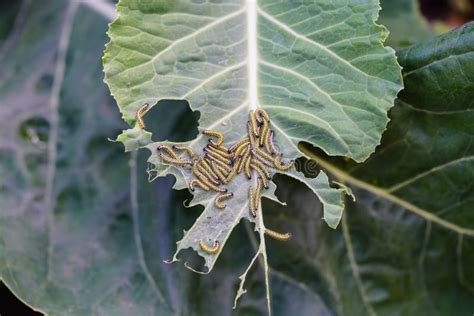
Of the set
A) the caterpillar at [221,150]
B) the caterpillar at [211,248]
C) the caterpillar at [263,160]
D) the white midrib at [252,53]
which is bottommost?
the caterpillar at [211,248]

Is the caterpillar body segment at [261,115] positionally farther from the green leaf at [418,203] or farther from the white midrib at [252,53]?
the green leaf at [418,203]

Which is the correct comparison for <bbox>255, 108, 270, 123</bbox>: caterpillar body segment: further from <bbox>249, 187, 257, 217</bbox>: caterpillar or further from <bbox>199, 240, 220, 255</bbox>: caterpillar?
<bbox>199, 240, 220, 255</bbox>: caterpillar

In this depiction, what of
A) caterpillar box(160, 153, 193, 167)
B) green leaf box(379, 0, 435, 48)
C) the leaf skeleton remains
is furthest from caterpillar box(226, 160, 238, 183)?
green leaf box(379, 0, 435, 48)

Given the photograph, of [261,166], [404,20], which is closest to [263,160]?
[261,166]

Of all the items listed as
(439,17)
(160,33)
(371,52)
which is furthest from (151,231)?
(439,17)

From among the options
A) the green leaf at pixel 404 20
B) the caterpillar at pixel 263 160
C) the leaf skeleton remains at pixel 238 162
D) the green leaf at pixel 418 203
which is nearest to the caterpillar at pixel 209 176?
the leaf skeleton remains at pixel 238 162

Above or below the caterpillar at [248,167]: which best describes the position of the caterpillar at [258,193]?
below
